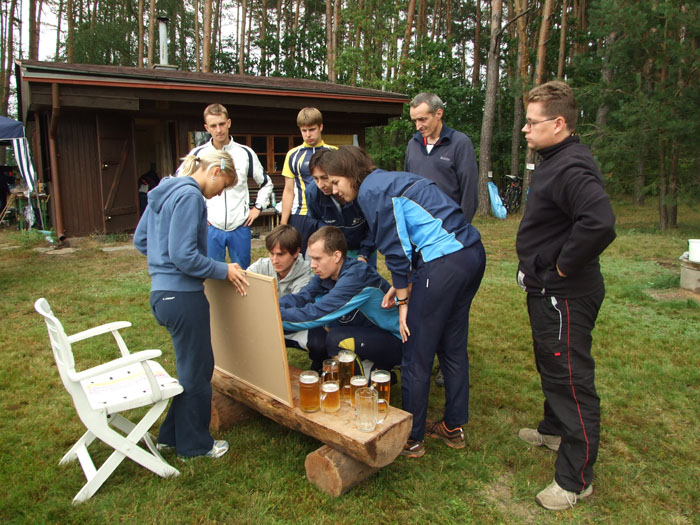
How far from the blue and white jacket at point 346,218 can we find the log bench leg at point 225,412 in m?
1.30

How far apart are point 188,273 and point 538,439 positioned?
7.02 ft

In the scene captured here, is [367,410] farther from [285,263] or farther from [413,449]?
[285,263]

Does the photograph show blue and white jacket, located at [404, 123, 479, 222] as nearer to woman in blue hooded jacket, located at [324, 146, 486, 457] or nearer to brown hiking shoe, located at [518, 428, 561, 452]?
woman in blue hooded jacket, located at [324, 146, 486, 457]

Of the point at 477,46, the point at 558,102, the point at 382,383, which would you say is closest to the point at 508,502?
the point at 382,383

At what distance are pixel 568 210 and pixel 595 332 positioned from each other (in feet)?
9.94

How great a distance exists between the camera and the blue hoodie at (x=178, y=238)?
7.83 ft

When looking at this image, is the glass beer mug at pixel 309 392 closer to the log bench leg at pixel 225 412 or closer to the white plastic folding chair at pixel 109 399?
the white plastic folding chair at pixel 109 399

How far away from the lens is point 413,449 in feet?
9.11

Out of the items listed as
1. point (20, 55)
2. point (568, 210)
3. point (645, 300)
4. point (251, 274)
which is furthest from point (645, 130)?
point (20, 55)

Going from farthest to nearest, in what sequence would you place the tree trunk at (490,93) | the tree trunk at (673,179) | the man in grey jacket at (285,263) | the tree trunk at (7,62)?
1. the tree trunk at (7,62)
2. the tree trunk at (490,93)
3. the tree trunk at (673,179)
4. the man in grey jacket at (285,263)

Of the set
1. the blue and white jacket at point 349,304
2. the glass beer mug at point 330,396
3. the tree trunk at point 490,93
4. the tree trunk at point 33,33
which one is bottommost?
the glass beer mug at point 330,396

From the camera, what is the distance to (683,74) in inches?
379

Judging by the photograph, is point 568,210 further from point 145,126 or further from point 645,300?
point 145,126

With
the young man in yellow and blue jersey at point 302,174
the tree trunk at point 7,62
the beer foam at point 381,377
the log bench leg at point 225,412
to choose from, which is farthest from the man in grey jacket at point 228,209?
the tree trunk at point 7,62
